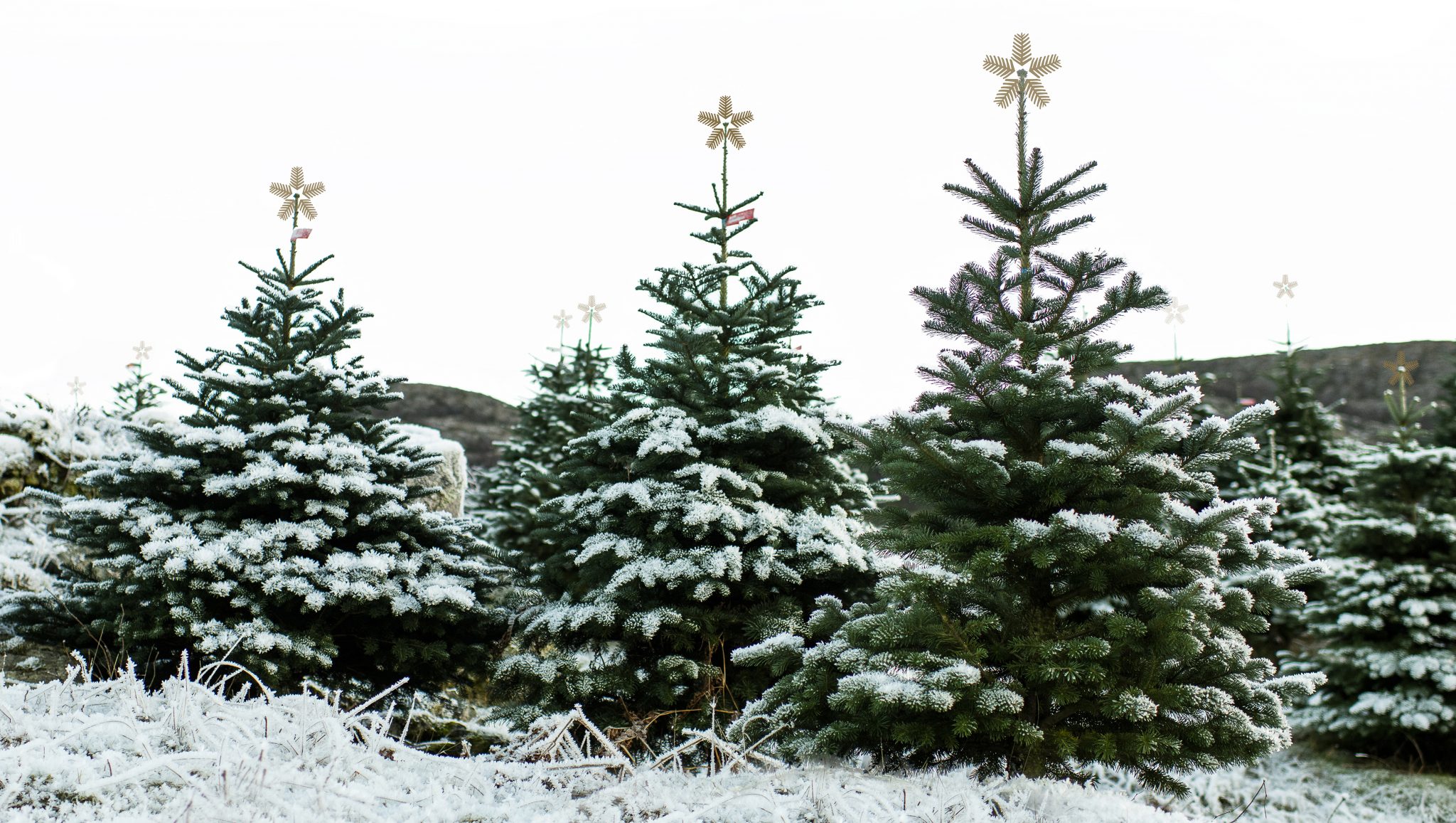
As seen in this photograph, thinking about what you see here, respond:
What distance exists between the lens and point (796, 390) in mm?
7016

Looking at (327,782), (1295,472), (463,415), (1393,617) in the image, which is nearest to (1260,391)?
(1295,472)

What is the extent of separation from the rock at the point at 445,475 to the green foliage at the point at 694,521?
1.96m

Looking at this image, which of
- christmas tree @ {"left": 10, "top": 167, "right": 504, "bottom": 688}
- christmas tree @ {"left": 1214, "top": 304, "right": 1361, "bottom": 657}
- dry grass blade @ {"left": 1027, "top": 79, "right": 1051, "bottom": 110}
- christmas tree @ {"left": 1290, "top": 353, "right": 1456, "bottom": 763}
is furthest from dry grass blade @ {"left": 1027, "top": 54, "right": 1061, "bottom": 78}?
christmas tree @ {"left": 1214, "top": 304, "right": 1361, "bottom": 657}

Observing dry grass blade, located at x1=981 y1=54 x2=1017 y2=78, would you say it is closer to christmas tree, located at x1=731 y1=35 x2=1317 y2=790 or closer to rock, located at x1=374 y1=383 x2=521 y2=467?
christmas tree, located at x1=731 y1=35 x2=1317 y2=790

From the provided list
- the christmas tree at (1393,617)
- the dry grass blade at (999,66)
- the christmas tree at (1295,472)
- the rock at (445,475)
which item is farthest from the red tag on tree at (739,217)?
the christmas tree at (1295,472)

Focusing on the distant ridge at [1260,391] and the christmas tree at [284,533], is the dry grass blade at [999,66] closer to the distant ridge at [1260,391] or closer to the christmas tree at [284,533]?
the christmas tree at [284,533]

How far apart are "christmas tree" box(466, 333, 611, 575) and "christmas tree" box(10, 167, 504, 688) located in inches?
130

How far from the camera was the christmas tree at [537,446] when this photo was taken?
1198 centimetres

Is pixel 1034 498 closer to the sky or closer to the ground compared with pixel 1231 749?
closer to the sky

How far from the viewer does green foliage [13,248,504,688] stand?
5824mm

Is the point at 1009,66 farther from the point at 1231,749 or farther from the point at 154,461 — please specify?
the point at 154,461

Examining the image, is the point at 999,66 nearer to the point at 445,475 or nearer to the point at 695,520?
the point at 695,520

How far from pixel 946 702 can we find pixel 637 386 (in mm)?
3619

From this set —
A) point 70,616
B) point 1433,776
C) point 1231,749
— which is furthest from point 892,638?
point 1433,776
